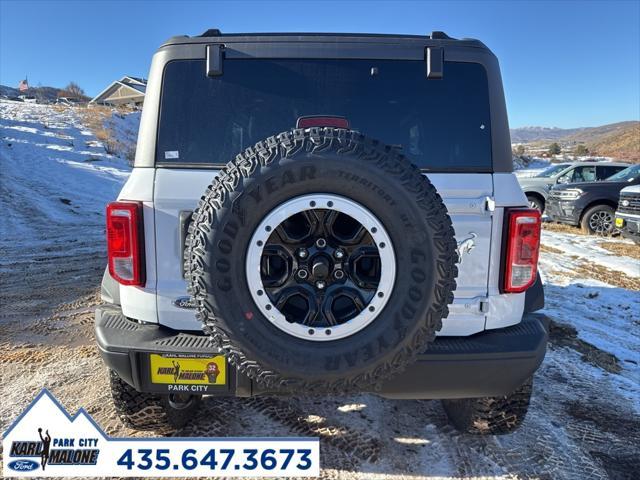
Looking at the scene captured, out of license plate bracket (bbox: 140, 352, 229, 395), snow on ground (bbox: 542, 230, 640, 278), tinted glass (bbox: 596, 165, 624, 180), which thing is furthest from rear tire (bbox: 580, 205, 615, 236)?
license plate bracket (bbox: 140, 352, 229, 395)

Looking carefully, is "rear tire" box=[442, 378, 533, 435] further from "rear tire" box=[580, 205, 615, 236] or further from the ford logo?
"rear tire" box=[580, 205, 615, 236]

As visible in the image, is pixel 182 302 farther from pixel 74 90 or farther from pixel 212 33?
pixel 74 90

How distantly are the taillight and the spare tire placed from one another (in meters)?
0.40


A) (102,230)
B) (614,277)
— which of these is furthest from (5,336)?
Result: (614,277)

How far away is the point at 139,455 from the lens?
1728 mm

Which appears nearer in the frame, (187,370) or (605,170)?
(187,370)

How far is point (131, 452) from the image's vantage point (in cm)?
173

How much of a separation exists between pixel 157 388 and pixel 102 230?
24.7ft

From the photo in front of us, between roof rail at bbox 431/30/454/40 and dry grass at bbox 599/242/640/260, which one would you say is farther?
dry grass at bbox 599/242/640/260

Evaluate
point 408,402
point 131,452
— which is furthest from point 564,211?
point 131,452

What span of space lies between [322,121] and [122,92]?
175 feet

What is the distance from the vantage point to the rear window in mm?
2039

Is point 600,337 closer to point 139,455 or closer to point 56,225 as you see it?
point 139,455

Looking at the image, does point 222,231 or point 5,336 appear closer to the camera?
point 222,231
